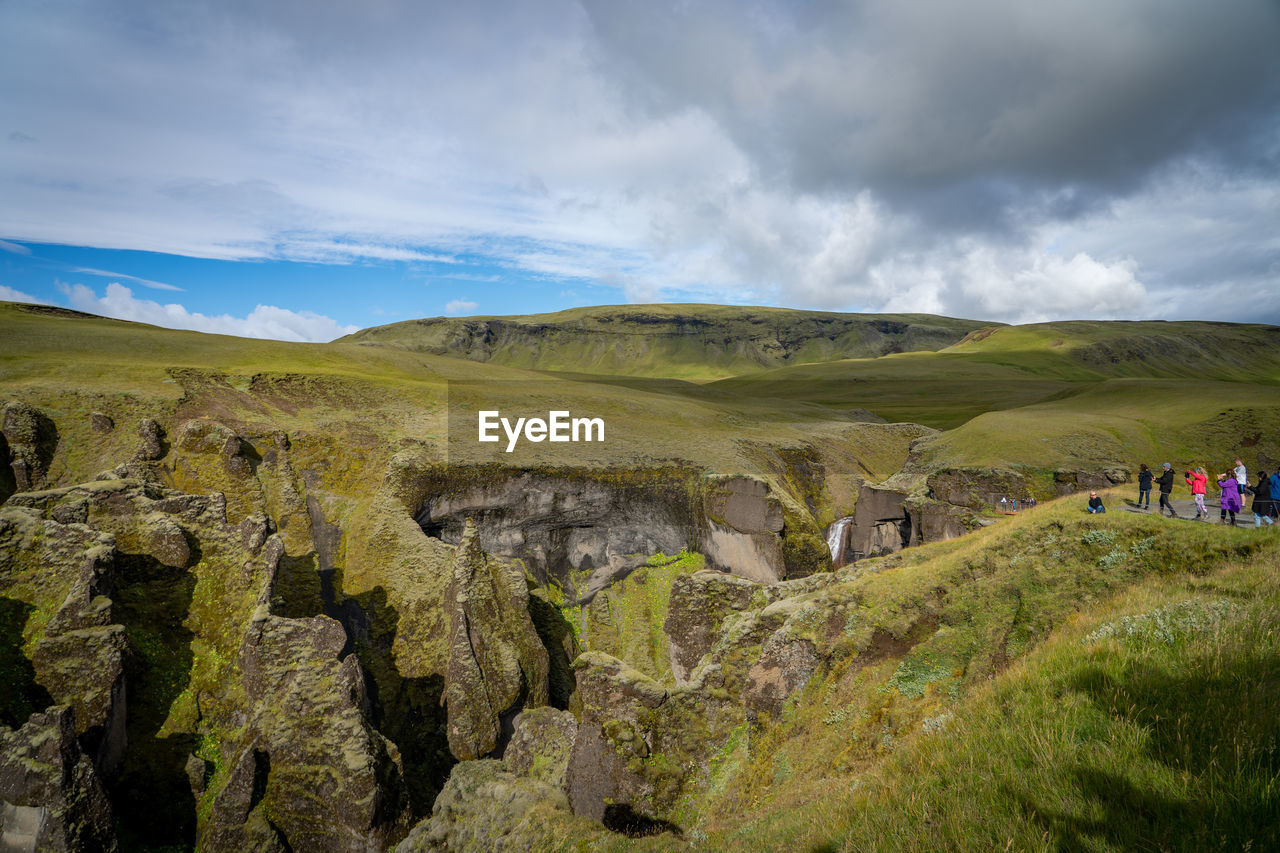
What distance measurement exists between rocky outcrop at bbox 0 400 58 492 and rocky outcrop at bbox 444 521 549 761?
2352 centimetres

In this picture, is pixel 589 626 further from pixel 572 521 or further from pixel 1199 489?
pixel 1199 489

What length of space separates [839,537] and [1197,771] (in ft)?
159

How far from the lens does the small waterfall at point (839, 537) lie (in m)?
50.8

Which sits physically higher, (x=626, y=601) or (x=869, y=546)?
(x=869, y=546)

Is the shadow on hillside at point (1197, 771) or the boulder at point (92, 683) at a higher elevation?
the shadow on hillside at point (1197, 771)

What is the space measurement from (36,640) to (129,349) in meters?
42.3

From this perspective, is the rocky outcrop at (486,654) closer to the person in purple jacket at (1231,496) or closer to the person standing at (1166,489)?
the person in purple jacket at (1231,496)

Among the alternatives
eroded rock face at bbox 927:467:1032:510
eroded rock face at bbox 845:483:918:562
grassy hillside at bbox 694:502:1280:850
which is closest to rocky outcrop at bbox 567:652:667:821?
grassy hillside at bbox 694:502:1280:850

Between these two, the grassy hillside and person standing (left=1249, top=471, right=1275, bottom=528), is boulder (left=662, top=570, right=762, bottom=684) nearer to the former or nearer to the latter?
the grassy hillside

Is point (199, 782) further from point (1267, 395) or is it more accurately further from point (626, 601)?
point (1267, 395)

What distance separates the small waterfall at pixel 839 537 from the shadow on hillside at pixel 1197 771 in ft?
150

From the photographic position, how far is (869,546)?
163ft

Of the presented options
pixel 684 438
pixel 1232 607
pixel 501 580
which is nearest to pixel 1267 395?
pixel 684 438

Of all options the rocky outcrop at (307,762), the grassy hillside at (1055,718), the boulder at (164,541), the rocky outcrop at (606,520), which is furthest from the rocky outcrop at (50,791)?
the rocky outcrop at (606,520)
